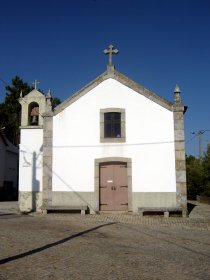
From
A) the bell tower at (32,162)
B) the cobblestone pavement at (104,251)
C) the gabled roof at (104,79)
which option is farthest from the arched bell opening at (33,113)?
the cobblestone pavement at (104,251)

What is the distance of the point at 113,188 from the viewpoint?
663 inches

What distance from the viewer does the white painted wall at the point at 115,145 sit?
16.3m

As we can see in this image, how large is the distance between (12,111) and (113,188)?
34.1m

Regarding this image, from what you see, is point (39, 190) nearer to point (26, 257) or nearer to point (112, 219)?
point (112, 219)

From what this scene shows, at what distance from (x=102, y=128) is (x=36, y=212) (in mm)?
5257

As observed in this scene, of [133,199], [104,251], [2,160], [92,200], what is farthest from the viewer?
[2,160]

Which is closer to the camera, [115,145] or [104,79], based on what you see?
[115,145]

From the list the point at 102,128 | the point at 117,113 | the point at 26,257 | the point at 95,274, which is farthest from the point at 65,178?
the point at 95,274

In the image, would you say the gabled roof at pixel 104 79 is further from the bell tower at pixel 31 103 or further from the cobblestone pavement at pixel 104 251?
the cobblestone pavement at pixel 104 251

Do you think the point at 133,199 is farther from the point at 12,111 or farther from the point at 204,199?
the point at 12,111

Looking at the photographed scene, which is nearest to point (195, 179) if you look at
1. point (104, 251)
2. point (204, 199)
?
point (204, 199)

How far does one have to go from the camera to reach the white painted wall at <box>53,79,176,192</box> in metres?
16.3

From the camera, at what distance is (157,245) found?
29.5ft

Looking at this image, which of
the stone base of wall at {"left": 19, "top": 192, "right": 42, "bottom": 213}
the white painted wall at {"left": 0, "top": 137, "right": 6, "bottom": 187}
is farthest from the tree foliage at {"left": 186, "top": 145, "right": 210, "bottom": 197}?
the white painted wall at {"left": 0, "top": 137, "right": 6, "bottom": 187}
